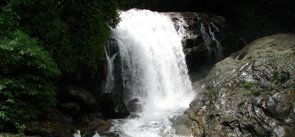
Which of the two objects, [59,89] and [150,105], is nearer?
[59,89]

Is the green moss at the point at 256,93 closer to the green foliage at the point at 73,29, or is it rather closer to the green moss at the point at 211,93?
the green moss at the point at 211,93

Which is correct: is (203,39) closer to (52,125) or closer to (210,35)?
(210,35)

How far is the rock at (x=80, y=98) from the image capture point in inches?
460

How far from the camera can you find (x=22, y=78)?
9398 mm

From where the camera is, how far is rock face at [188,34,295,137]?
10.2 meters

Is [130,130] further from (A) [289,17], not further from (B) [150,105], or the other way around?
(A) [289,17]

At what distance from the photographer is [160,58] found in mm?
16719

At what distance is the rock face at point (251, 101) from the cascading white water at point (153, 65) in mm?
2054

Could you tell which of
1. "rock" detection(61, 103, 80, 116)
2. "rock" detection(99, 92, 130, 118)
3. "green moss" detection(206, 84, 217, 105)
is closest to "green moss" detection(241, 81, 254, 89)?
"green moss" detection(206, 84, 217, 105)

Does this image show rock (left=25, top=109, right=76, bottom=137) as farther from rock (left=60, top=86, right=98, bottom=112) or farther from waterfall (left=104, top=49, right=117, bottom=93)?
waterfall (left=104, top=49, right=117, bottom=93)

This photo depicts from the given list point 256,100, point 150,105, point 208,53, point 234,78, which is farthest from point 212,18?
point 256,100

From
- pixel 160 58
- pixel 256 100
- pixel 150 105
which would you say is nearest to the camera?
pixel 256 100

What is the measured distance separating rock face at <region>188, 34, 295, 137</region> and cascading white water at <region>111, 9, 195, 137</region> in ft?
6.74

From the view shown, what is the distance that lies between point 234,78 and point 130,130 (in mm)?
3544
